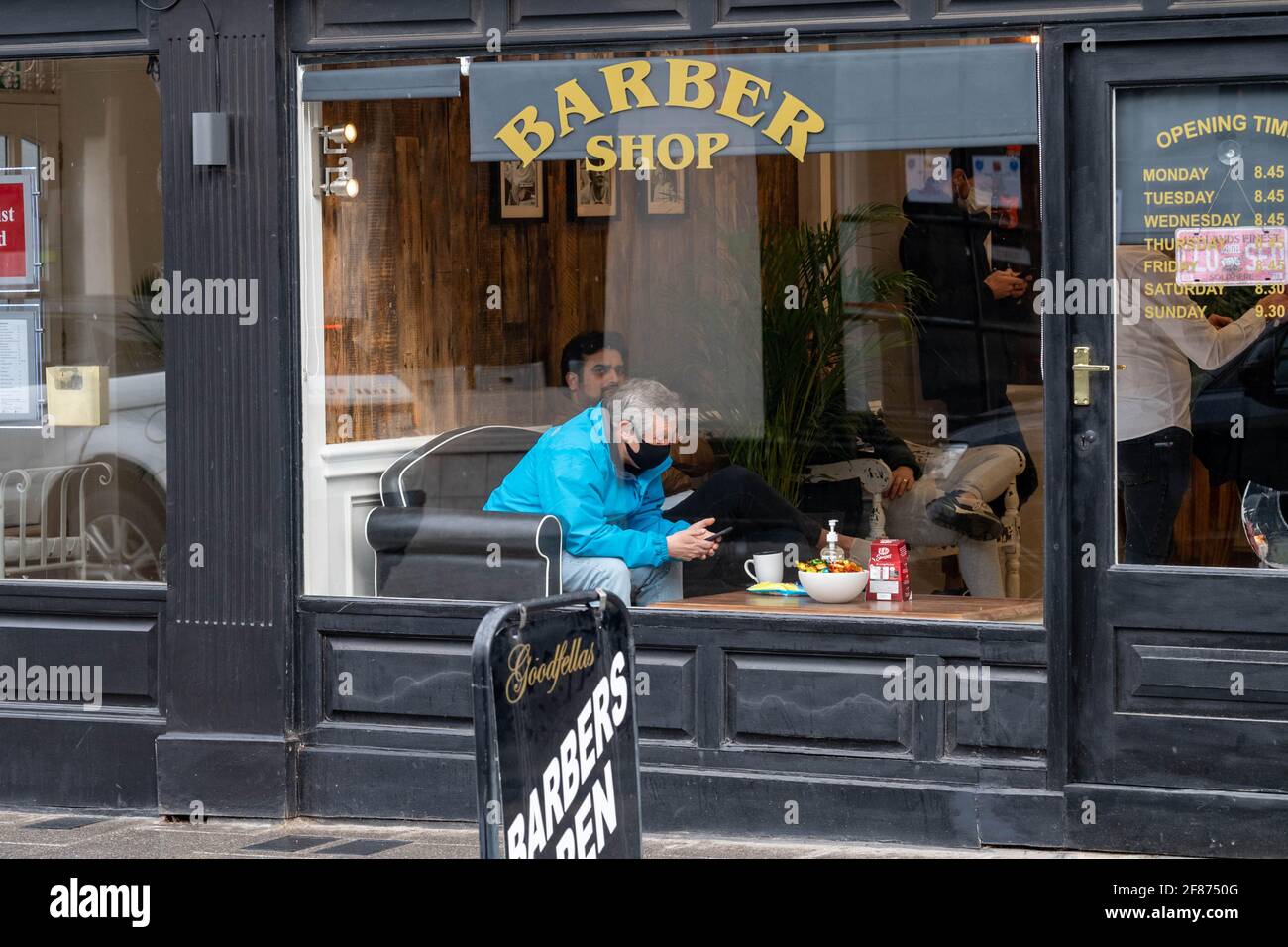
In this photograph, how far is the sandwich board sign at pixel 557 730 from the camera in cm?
307

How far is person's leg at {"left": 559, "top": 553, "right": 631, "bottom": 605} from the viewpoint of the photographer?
6281 mm

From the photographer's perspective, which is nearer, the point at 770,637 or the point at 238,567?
the point at 770,637

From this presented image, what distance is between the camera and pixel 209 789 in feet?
21.0

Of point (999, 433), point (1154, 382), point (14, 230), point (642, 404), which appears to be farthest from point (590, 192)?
point (14, 230)

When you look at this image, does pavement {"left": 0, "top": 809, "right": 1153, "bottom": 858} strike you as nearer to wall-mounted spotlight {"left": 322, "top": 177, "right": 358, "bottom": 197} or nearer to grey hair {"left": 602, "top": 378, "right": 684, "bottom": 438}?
grey hair {"left": 602, "top": 378, "right": 684, "bottom": 438}

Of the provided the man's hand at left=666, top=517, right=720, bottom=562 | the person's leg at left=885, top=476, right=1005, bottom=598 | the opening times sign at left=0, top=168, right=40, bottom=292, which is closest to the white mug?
the man's hand at left=666, top=517, right=720, bottom=562

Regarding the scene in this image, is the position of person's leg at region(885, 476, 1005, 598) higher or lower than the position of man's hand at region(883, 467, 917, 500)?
lower

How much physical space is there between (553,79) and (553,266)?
2.38 ft

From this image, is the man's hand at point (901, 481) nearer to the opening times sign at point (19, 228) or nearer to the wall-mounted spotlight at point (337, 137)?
the wall-mounted spotlight at point (337, 137)

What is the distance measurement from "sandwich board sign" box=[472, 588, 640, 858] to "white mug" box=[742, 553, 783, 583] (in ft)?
8.62

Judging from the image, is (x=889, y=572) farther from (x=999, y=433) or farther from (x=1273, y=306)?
(x=1273, y=306)
